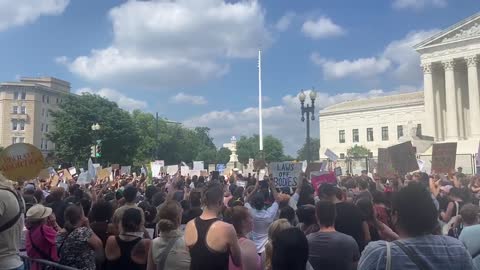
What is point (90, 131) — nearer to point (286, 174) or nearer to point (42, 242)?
point (286, 174)

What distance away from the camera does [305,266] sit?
3.92 m

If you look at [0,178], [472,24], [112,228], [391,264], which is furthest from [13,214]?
[472,24]

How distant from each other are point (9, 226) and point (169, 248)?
61.1 inches

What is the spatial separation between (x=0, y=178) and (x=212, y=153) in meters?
118

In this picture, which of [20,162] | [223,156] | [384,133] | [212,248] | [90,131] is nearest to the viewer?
[212,248]

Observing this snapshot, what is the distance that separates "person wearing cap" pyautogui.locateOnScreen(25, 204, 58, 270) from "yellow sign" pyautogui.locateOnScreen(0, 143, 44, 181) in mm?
2846

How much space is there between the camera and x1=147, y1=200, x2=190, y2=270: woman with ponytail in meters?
4.70

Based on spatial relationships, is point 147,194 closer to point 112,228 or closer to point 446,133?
point 112,228

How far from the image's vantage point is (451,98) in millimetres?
56969

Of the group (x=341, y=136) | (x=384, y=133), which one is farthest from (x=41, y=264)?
(x=341, y=136)

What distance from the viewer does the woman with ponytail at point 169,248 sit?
4695 mm

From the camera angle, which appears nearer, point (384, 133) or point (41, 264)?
point (41, 264)

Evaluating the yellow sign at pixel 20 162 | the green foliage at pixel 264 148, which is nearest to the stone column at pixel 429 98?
the yellow sign at pixel 20 162

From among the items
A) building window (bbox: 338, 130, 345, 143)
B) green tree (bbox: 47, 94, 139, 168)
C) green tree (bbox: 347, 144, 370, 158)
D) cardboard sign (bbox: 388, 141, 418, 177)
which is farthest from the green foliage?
cardboard sign (bbox: 388, 141, 418, 177)
